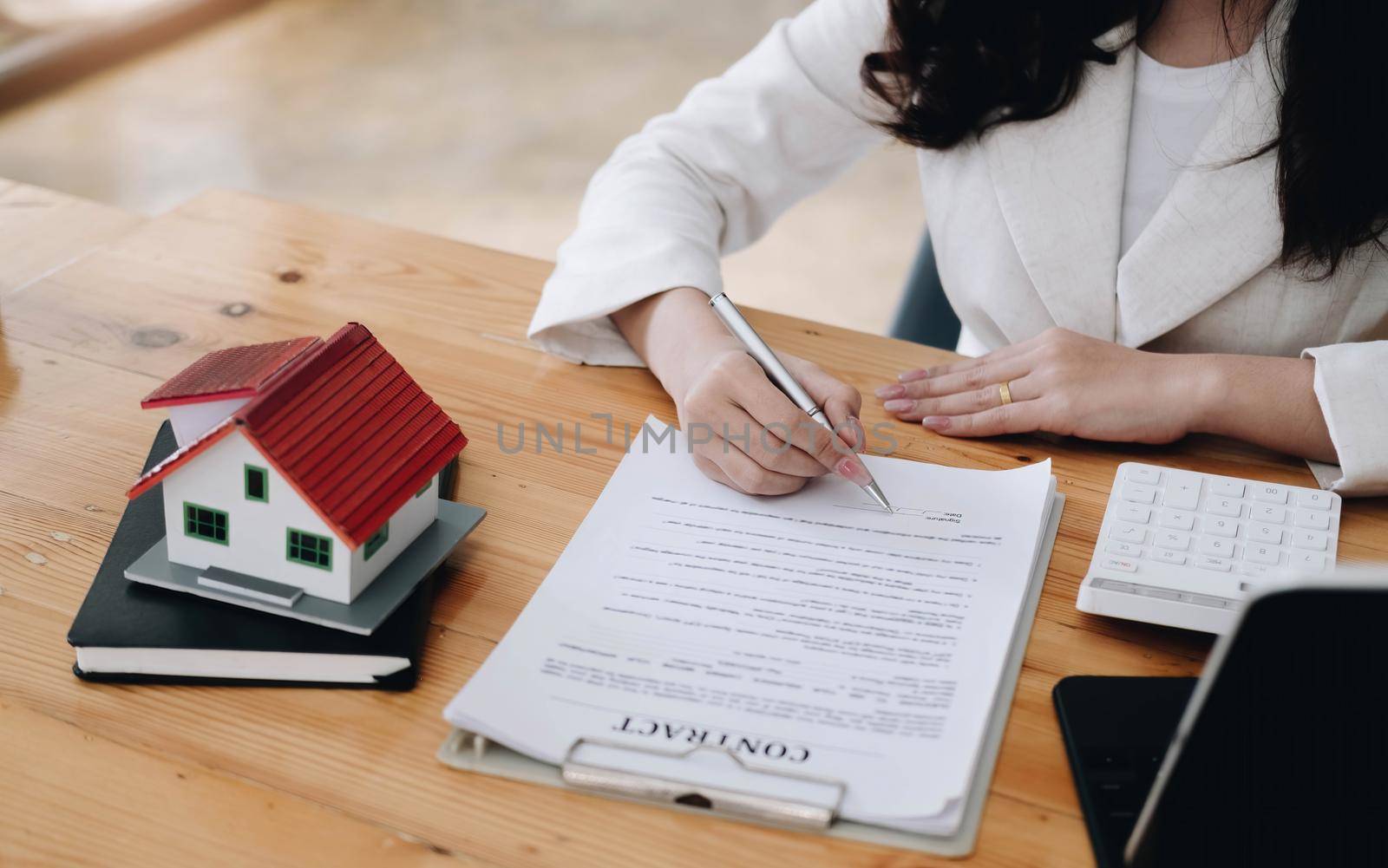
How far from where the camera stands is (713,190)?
1.09m

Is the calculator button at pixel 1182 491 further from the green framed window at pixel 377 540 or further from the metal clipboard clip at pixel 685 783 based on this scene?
the green framed window at pixel 377 540

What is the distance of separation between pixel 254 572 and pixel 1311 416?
70cm

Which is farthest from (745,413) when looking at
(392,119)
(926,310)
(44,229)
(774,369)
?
(392,119)

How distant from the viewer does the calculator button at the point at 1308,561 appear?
0.68 meters

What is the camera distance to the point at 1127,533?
70 centimetres

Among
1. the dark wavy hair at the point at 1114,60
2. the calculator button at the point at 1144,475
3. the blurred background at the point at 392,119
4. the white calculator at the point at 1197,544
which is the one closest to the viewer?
the white calculator at the point at 1197,544

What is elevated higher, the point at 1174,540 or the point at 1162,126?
the point at 1162,126

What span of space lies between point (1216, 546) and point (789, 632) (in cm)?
27

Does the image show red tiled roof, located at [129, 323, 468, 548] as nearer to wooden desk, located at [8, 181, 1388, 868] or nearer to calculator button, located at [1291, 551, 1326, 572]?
wooden desk, located at [8, 181, 1388, 868]

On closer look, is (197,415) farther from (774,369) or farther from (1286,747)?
(1286,747)

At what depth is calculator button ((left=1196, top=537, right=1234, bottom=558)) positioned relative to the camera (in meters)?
0.69

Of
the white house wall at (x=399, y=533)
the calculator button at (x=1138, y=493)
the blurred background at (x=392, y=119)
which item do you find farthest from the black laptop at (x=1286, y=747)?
the blurred background at (x=392, y=119)

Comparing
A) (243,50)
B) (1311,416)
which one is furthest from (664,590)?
(243,50)

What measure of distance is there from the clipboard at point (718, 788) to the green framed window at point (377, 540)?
0.36 ft
